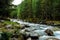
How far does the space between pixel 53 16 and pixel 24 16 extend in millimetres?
15833

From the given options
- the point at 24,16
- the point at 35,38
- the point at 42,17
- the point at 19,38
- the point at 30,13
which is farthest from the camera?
the point at 24,16

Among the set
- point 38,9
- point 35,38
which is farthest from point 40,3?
point 35,38

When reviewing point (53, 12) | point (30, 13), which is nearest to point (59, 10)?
point (53, 12)

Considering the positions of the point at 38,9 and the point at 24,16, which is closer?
the point at 38,9

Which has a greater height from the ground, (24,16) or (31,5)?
(31,5)

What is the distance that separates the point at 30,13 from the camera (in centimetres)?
5697

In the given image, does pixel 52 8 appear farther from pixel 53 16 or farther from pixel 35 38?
pixel 35 38

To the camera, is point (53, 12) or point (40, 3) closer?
point (53, 12)

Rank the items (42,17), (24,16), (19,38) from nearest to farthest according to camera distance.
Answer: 1. (19,38)
2. (42,17)
3. (24,16)

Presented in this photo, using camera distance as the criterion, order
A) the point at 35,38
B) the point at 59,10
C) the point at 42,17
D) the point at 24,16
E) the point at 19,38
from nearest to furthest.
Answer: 1. the point at 19,38
2. the point at 35,38
3. the point at 59,10
4. the point at 42,17
5. the point at 24,16

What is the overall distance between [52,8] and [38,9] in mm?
5498

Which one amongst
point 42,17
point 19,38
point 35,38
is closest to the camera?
point 19,38

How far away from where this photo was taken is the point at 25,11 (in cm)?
5956

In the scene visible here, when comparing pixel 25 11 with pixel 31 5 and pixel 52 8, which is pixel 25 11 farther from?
pixel 52 8
